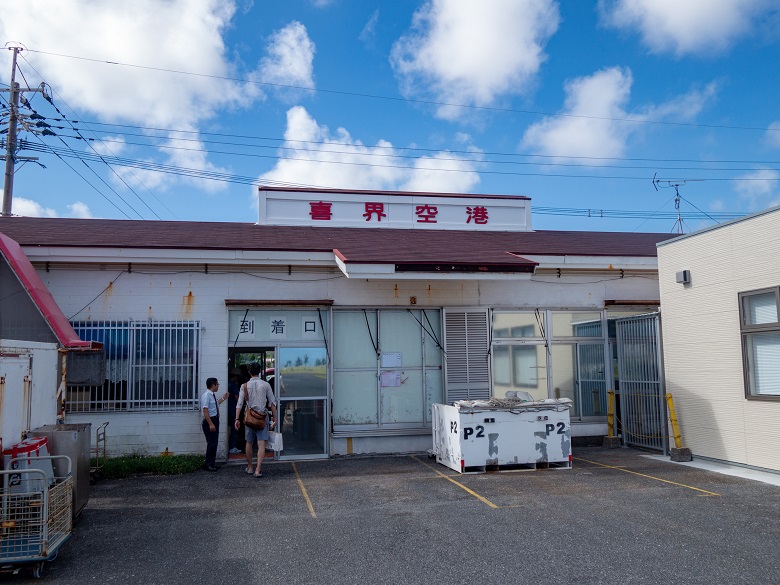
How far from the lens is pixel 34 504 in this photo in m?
5.52

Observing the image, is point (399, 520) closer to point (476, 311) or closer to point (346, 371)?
point (346, 371)

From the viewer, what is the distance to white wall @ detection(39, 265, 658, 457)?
36.5ft

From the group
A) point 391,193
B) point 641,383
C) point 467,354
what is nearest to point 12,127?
point 391,193

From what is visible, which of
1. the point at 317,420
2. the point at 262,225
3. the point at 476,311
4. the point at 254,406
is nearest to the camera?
the point at 254,406

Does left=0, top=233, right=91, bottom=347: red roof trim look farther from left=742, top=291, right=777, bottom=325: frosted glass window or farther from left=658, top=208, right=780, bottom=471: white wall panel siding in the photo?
left=742, top=291, right=777, bottom=325: frosted glass window

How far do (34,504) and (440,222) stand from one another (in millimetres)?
11488

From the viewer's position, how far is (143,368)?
36.8 ft

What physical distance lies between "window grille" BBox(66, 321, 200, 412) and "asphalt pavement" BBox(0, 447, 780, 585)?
1626 mm

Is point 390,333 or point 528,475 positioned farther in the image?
point 390,333

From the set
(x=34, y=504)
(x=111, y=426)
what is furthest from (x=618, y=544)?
(x=111, y=426)

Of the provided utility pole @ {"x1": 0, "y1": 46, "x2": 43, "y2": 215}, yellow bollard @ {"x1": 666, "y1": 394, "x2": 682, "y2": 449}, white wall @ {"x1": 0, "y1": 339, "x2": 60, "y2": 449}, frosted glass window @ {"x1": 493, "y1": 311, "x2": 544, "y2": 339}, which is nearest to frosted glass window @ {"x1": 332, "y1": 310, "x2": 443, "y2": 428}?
frosted glass window @ {"x1": 493, "y1": 311, "x2": 544, "y2": 339}

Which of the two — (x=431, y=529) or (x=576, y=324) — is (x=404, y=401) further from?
(x=431, y=529)

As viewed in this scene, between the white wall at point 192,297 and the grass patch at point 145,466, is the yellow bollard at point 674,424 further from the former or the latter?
the grass patch at point 145,466

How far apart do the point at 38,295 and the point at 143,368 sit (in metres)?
2.17
